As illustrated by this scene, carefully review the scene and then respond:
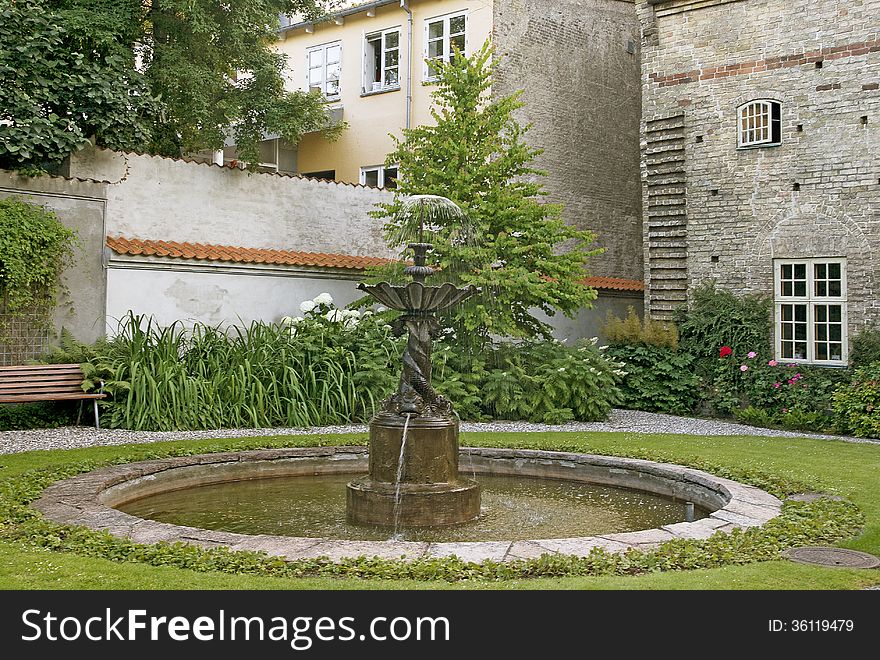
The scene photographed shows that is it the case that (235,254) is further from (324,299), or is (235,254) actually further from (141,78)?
(141,78)

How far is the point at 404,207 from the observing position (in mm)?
16219

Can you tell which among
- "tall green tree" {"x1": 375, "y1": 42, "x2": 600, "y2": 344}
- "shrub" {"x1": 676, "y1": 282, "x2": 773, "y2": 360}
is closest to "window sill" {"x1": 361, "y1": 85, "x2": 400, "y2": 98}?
→ "tall green tree" {"x1": 375, "y1": 42, "x2": 600, "y2": 344}

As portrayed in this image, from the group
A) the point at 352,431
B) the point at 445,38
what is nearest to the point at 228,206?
the point at 352,431

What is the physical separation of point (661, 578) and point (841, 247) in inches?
480

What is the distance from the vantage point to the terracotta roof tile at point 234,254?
46.9 feet

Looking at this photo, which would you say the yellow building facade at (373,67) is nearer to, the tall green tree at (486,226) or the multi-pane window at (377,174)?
the multi-pane window at (377,174)

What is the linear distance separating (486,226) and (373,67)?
33.2 ft

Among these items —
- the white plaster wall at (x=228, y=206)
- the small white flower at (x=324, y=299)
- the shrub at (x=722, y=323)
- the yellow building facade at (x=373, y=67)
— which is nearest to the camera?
the white plaster wall at (x=228, y=206)

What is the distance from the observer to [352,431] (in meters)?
12.9

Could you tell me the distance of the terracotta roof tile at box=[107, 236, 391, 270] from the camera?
14.3m

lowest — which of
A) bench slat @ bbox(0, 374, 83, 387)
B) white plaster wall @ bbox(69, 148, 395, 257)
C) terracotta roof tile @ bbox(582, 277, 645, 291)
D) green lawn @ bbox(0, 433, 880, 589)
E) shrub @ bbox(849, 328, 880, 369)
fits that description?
green lawn @ bbox(0, 433, 880, 589)

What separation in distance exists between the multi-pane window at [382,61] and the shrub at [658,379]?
9.28m

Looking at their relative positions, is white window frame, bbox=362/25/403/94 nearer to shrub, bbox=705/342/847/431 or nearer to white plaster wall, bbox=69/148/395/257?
white plaster wall, bbox=69/148/395/257

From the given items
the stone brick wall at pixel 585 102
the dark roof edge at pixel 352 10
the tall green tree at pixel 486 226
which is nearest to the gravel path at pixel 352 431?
the tall green tree at pixel 486 226
